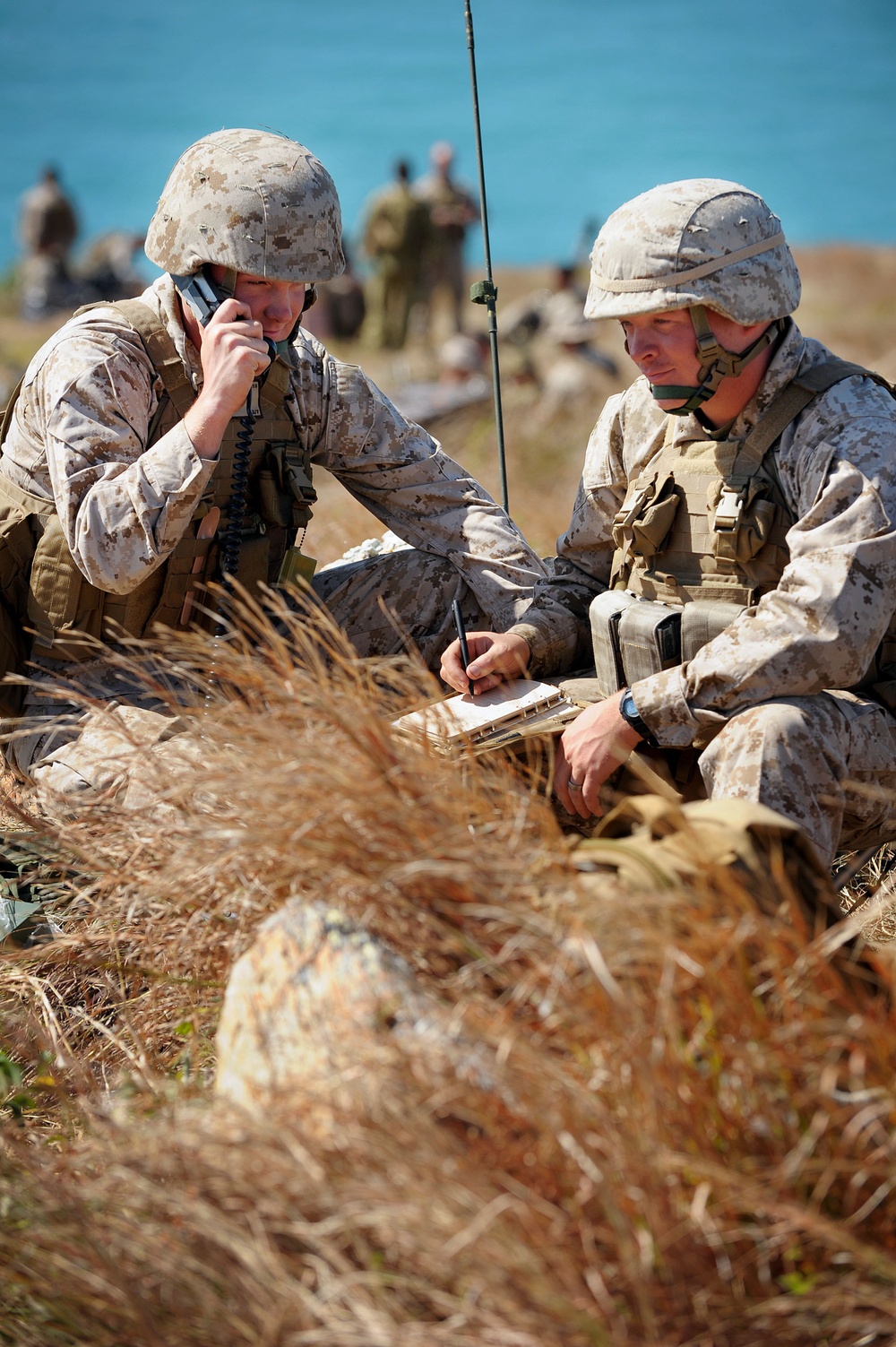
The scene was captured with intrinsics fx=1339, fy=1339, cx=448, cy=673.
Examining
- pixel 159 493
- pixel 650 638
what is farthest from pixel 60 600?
pixel 650 638

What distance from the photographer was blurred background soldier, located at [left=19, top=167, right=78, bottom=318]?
25.4 metres

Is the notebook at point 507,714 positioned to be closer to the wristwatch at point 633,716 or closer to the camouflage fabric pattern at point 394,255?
the wristwatch at point 633,716

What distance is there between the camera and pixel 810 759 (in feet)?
9.78

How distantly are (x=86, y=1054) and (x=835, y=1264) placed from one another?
67.6 inches

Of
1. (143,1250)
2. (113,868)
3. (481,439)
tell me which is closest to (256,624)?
(113,868)

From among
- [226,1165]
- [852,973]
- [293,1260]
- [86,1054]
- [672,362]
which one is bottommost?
[86,1054]

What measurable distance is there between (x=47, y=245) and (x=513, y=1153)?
28.1m

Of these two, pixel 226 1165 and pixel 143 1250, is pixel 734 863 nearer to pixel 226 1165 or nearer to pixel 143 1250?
pixel 226 1165

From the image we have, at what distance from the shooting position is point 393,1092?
73.9 inches

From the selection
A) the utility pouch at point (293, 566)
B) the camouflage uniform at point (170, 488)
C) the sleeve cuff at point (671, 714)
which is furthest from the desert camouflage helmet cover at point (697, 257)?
the utility pouch at point (293, 566)

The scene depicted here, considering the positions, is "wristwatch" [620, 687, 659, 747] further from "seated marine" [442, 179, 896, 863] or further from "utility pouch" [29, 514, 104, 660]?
"utility pouch" [29, 514, 104, 660]

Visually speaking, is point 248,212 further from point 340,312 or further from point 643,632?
point 340,312

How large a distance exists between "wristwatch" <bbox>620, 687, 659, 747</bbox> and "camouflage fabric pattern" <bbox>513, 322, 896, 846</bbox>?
21 mm

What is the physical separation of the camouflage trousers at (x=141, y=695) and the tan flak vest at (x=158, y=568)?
0.11 meters
